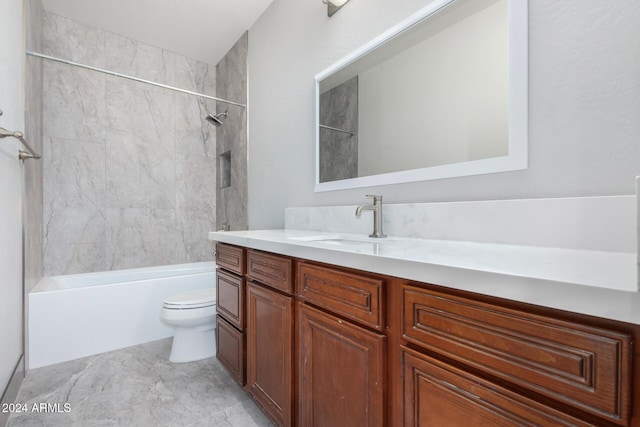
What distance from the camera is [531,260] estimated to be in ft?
2.16

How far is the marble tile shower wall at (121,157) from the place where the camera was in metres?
2.57

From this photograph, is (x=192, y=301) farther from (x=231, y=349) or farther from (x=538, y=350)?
(x=538, y=350)

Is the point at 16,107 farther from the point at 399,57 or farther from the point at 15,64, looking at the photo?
the point at 399,57

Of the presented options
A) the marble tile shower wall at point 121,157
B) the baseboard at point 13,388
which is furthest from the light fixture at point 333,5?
the baseboard at point 13,388

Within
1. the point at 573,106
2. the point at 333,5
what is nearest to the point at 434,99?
Answer: the point at 573,106

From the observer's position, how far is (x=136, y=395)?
1.58m

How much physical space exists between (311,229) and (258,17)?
6.64 ft

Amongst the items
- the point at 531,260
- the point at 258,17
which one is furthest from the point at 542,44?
the point at 258,17

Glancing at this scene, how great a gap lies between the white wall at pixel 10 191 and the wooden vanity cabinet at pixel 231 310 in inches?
37.8

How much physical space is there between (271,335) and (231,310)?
45cm

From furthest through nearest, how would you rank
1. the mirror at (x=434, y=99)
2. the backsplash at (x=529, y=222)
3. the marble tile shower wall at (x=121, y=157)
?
the marble tile shower wall at (x=121, y=157) < the mirror at (x=434, y=99) < the backsplash at (x=529, y=222)

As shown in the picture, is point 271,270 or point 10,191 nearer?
point 271,270

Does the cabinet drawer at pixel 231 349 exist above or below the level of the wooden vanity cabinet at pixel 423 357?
below

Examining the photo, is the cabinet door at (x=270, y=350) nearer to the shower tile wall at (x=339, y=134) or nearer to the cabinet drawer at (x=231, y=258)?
the cabinet drawer at (x=231, y=258)
